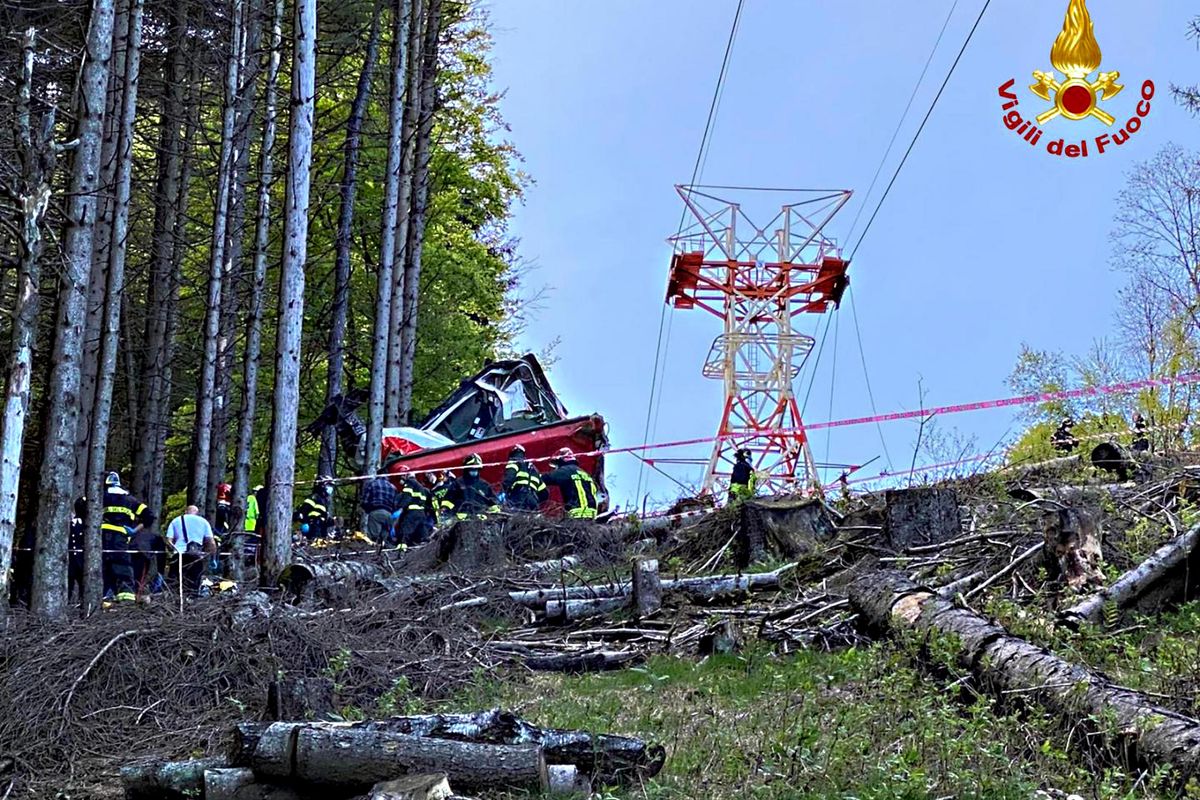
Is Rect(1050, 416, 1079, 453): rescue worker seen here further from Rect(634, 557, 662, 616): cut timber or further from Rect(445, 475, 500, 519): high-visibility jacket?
Rect(445, 475, 500, 519): high-visibility jacket

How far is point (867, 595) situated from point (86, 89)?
29.2 feet

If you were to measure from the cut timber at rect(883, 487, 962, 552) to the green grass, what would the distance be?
2.37m

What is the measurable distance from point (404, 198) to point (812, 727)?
21.5m

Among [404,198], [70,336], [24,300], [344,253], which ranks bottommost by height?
[70,336]

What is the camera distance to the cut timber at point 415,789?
669 centimetres

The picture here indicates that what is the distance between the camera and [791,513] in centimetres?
1356

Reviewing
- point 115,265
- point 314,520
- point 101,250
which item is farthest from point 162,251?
point 314,520

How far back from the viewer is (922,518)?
12.3 m

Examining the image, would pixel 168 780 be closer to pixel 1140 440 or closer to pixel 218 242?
pixel 1140 440

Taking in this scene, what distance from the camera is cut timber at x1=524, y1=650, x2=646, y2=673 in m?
10.8

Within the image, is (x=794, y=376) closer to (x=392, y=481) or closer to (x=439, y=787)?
(x=392, y=481)

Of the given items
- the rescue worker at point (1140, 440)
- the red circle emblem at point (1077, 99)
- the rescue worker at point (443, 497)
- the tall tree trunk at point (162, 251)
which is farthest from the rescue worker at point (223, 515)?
the red circle emblem at point (1077, 99)

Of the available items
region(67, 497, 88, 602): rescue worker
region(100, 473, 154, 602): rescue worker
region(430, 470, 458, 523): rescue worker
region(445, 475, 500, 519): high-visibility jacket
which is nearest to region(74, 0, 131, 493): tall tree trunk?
region(67, 497, 88, 602): rescue worker

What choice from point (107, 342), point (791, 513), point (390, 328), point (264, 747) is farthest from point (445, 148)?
point (264, 747)
